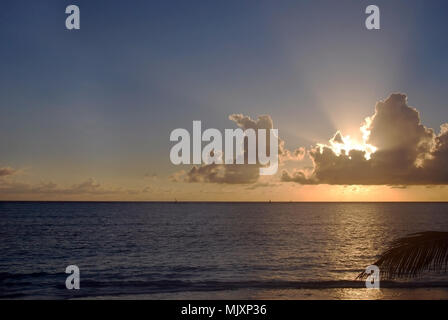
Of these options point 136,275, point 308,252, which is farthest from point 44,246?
point 308,252

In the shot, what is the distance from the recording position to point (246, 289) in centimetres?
2697

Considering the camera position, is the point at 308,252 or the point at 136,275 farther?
the point at 308,252

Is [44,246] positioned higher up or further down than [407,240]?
further down

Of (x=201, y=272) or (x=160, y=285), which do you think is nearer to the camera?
(x=160, y=285)

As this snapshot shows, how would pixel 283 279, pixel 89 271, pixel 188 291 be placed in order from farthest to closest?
pixel 89 271, pixel 283 279, pixel 188 291

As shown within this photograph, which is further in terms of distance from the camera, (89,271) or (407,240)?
(89,271)
